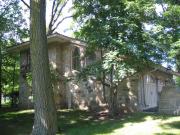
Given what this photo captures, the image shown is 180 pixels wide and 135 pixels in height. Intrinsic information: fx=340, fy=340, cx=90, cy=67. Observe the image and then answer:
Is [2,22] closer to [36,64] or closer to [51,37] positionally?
→ [51,37]

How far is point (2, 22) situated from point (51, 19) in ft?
35.4

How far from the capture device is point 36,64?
1376cm

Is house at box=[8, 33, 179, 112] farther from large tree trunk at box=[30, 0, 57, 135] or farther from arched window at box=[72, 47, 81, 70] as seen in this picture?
large tree trunk at box=[30, 0, 57, 135]

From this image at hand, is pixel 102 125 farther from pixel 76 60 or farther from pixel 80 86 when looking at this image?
pixel 76 60

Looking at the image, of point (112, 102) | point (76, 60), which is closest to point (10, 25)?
point (76, 60)

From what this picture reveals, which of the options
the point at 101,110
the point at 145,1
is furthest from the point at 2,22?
the point at 145,1

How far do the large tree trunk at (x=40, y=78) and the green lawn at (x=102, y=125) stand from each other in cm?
139

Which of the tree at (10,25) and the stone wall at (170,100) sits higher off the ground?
the tree at (10,25)

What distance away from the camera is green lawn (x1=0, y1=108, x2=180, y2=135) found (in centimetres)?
1410

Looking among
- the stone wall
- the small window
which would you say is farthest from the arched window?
the stone wall

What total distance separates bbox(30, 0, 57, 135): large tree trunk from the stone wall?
7842mm

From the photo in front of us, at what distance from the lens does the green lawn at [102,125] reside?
46.2ft

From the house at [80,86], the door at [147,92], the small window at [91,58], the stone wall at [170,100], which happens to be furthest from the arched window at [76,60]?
the stone wall at [170,100]

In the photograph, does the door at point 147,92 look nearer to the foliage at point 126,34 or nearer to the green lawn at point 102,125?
the green lawn at point 102,125
